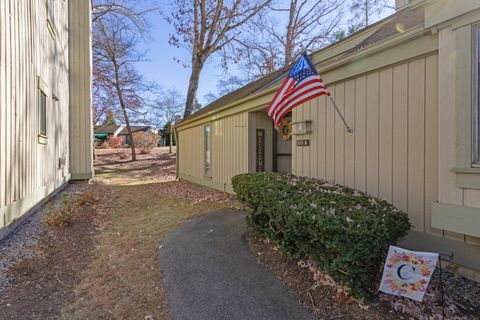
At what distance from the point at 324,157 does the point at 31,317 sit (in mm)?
4243

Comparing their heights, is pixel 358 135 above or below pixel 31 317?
above

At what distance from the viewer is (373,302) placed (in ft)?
8.73

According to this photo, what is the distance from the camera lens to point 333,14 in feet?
55.1

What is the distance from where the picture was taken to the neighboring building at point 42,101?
4.14 metres

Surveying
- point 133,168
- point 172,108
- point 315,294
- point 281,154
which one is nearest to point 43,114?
point 281,154

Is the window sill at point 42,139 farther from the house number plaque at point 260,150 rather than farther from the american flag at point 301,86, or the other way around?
the american flag at point 301,86

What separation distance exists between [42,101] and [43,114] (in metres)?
0.29

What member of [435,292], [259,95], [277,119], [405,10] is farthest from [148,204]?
[405,10]

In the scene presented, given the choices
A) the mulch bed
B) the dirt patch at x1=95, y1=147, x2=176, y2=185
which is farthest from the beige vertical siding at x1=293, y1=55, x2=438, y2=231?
the dirt patch at x1=95, y1=147, x2=176, y2=185

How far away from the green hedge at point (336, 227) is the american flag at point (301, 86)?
1355 millimetres

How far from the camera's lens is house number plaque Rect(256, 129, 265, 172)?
741cm

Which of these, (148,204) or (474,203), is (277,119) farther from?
(148,204)

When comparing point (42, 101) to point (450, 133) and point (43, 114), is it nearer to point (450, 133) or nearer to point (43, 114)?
point (43, 114)

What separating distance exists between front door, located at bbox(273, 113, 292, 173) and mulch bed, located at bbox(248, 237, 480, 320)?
444 cm
